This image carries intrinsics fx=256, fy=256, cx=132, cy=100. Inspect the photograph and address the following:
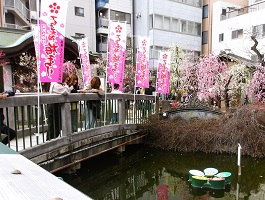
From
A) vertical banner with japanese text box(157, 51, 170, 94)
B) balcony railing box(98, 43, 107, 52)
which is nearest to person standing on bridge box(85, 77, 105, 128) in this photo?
vertical banner with japanese text box(157, 51, 170, 94)

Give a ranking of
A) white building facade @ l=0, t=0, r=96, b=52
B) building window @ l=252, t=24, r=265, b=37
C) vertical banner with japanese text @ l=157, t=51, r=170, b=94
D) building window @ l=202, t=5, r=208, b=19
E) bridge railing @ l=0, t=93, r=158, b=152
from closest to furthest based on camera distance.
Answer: bridge railing @ l=0, t=93, r=158, b=152, vertical banner with japanese text @ l=157, t=51, r=170, b=94, white building facade @ l=0, t=0, r=96, b=52, building window @ l=252, t=24, r=265, b=37, building window @ l=202, t=5, r=208, b=19

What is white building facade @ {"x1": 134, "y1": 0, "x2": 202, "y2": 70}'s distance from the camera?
26938mm

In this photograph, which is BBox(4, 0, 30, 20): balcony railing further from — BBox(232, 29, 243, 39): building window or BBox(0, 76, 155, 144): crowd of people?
BBox(232, 29, 243, 39): building window

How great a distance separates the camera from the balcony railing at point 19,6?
2061 cm

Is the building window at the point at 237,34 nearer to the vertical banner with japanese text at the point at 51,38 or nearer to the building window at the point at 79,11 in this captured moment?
the building window at the point at 79,11

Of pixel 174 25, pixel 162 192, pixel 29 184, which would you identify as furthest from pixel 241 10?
pixel 29 184

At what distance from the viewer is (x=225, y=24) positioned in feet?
87.2

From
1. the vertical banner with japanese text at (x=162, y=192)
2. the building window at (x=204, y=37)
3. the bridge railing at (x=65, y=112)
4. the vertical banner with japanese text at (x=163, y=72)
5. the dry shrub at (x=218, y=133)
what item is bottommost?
the vertical banner with japanese text at (x=162, y=192)

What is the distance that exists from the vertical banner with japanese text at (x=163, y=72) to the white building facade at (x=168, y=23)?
13.9 m

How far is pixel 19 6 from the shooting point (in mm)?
21750

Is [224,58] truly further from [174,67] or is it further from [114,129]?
[114,129]

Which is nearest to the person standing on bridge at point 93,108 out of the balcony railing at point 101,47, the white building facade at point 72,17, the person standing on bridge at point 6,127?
the person standing on bridge at point 6,127

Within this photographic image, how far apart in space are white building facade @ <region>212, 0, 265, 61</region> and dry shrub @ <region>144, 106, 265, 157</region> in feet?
41.5

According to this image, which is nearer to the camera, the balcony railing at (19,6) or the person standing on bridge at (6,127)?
the person standing on bridge at (6,127)
